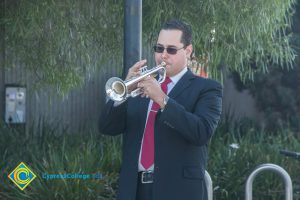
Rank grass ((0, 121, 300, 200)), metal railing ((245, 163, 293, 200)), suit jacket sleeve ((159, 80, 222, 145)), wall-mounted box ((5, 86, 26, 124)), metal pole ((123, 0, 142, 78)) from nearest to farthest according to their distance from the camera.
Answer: suit jacket sleeve ((159, 80, 222, 145)) → metal pole ((123, 0, 142, 78)) → metal railing ((245, 163, 293, 200)) → grass ((0, 121, 300, 200)) → wall-mounted box ((5, 86, 26, 124))

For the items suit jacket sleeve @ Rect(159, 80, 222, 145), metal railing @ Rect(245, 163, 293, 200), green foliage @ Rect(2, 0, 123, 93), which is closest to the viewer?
suit jacket sleeve @ Rect(159, 80, 222, 145)

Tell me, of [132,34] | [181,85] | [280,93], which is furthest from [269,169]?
[280,93]

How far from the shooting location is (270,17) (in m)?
5.91

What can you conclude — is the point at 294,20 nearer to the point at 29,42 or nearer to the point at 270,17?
the point at 270,17

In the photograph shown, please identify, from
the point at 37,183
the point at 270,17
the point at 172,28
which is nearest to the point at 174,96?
the point at 172,28

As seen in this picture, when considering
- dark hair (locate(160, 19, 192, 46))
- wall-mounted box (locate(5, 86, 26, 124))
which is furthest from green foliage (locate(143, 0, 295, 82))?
wall-mounted box (locate(5, 86, 26, 124))

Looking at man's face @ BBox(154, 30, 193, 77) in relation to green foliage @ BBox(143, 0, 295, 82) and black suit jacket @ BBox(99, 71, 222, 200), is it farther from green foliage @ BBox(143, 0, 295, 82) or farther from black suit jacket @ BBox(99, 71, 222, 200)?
green foliage @ BBox(143, 0, 295, 82)

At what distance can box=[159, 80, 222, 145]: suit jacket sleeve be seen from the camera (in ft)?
9.87

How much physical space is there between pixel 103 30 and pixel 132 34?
2.03m

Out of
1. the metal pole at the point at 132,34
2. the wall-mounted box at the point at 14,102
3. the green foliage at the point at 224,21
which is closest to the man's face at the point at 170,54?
the metal pole at the point at 132,34

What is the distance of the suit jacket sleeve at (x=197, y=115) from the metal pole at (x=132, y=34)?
33.1 inches

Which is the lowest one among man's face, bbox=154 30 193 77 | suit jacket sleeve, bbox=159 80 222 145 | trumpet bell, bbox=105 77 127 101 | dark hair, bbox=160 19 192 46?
suit jacket sleeve, bbox=159 80 222 145

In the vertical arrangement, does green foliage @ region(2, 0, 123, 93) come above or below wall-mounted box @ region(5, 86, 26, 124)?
above

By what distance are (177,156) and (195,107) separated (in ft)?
0.84
